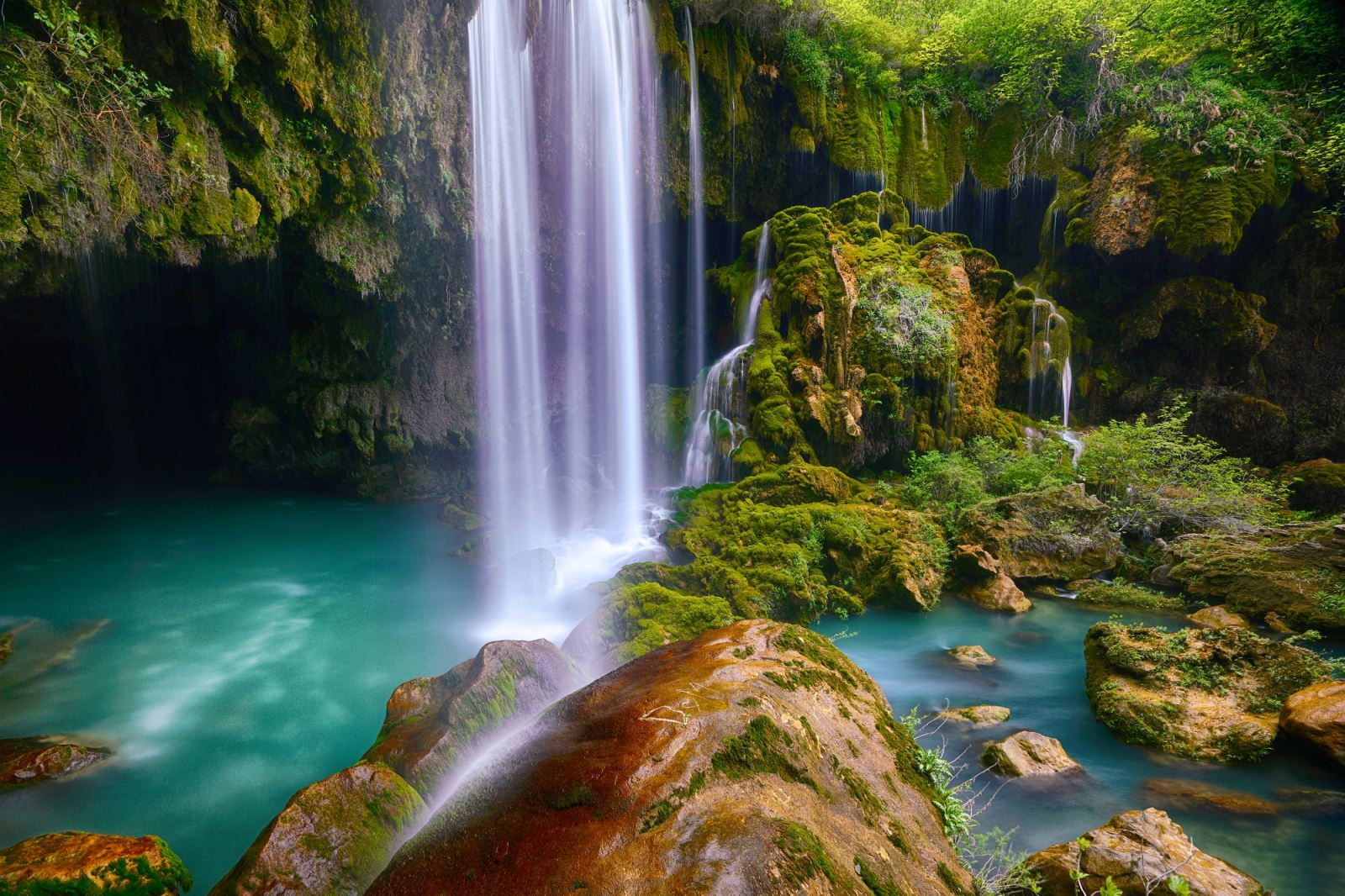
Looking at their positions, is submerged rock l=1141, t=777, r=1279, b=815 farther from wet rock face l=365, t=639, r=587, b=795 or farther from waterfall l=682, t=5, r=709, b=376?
waterfall l=682, t=5, r=709, b=376

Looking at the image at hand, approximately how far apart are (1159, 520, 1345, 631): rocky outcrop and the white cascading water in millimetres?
7560

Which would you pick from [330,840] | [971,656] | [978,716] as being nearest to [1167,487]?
[971,656]

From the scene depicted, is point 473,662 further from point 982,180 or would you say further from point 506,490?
point 982,180

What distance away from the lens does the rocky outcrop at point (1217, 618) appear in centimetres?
707

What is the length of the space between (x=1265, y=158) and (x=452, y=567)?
66.5ft

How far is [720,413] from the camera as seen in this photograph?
12969 mm

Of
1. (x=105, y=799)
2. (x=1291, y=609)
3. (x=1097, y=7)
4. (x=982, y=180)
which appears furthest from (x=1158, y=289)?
(x=105, y=799)

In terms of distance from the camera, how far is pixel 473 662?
4.32 m

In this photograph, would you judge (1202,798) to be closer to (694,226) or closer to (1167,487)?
(1167,487)

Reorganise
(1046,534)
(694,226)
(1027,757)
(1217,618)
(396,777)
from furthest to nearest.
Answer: (694,226)
(1046,534)
(1217,618)
(1027,757)
(396,777)

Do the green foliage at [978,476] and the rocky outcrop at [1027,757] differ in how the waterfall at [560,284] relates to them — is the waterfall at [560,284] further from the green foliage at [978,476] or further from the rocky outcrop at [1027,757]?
the rocky outcrop at [1027,757]

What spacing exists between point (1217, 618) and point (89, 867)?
10.6m

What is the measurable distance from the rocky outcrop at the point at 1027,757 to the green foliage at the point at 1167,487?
22.3 ft

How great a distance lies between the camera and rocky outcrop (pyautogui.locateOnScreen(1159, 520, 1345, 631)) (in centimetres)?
701
